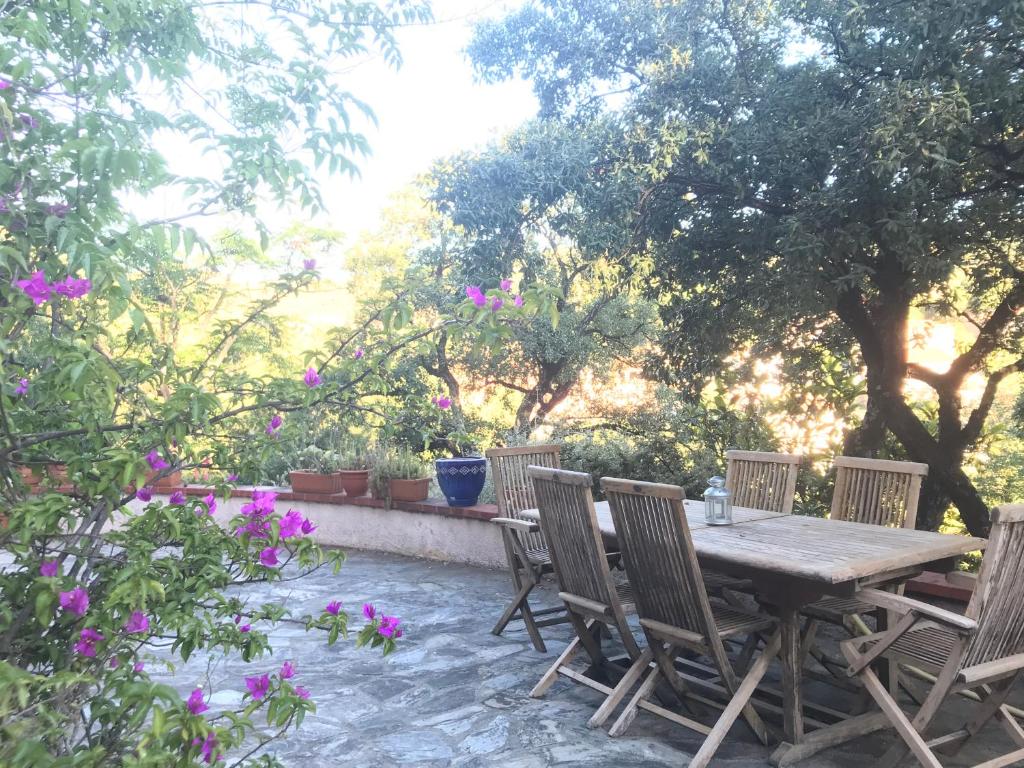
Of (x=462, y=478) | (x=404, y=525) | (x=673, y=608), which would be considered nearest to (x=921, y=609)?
(x=673, y=608)

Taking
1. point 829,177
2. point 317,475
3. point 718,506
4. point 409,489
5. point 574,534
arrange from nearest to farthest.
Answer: point 574,534
point 718,506
point 829,177
point 409,489
point 317,475

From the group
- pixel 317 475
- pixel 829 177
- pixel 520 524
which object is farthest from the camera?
pixel 317 475

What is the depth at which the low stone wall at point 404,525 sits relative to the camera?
5.89 m

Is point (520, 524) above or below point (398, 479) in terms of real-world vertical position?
above

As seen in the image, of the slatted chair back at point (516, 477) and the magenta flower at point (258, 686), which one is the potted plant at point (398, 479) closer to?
the slatted chair back at point (516, 477)

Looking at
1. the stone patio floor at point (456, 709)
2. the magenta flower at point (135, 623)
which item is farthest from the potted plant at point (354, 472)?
the magenta flower at point (135, 623)

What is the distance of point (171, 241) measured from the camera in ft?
4.58

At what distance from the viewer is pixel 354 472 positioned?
6.63 m

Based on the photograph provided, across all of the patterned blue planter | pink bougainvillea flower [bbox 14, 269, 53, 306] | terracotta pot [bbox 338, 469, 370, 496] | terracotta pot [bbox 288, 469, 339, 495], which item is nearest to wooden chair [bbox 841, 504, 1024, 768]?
pink bougainvillea flower [bbox 14, 269, 53, 306]

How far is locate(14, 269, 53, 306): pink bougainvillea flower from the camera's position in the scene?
1.37 metres

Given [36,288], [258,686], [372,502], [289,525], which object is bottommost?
[372,502]

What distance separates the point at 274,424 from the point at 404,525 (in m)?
4.65

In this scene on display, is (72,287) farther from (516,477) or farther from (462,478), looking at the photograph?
(462,478)

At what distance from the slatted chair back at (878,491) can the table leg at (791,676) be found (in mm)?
955
